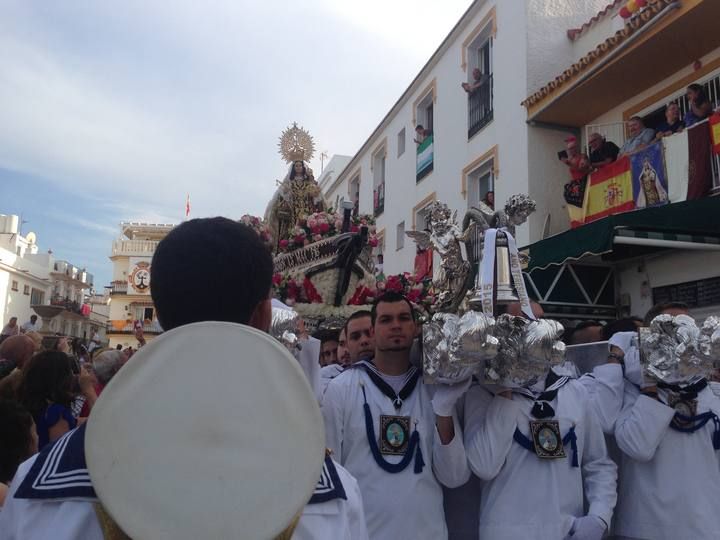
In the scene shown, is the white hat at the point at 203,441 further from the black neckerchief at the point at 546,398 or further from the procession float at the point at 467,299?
the black neckerchief at the point at 546,398

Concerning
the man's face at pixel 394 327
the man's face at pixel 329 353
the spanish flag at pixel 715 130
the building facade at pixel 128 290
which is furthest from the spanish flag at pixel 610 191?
the building facade at pixel 128 290

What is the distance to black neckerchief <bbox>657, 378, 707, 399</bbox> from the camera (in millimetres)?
2816

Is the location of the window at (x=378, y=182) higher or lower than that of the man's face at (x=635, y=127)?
higher

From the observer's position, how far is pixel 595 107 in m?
10.1

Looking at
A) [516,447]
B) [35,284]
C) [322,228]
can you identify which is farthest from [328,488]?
[35,284]

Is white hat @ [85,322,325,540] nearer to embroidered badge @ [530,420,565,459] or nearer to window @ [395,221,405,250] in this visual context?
embroidered badge @ [530,420,565,459]

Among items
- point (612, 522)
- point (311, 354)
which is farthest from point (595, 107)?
point (311, 354)

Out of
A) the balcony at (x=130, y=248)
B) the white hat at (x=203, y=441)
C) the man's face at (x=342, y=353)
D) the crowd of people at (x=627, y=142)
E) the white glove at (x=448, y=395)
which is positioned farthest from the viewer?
the balcony at (x=130, y=248)

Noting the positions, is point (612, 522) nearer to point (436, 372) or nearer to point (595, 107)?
point (436, 372)

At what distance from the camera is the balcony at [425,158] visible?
15.0 m

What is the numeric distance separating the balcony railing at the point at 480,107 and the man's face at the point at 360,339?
914cm

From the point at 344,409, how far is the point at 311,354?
1.77 ft

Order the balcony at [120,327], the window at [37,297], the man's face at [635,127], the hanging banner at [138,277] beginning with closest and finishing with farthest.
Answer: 1. the man's face at [635,127]
2. the balcony at [120,327]
3. the window at [37,297]
4. the hanging banner at [138,277]

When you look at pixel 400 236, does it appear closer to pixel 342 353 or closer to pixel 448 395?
pixel 342 353
